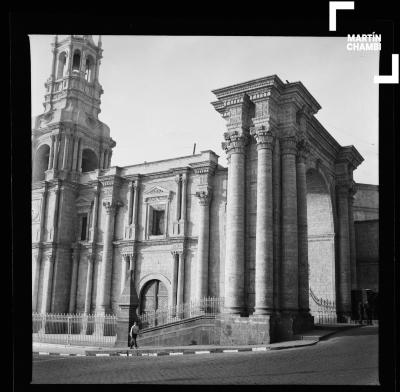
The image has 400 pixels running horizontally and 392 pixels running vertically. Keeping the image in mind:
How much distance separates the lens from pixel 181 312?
22797 mm

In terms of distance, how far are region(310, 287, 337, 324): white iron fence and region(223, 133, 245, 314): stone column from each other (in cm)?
750

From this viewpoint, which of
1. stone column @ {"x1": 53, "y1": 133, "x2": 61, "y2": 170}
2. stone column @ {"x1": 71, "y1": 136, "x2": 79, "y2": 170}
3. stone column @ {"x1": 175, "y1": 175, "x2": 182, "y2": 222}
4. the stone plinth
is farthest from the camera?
stone column @ {"x1": 71, "y1": 136, "x2": 79, "y2": 170}

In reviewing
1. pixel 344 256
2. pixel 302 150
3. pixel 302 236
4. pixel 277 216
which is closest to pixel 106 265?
pixel 344 256

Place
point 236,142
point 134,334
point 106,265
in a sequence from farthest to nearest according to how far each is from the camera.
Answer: point 106,265 < point 236,142 < point 134,334

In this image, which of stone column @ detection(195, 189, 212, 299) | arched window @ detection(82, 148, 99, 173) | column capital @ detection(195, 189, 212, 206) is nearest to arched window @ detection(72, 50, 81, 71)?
arched window @ detection(82, 148, 99, 173)

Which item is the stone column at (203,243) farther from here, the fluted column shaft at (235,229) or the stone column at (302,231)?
the fluted column shaft at (235,229)

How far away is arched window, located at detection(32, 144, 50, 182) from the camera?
32.9 meters

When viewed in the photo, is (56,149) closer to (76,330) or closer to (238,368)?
(76,330)

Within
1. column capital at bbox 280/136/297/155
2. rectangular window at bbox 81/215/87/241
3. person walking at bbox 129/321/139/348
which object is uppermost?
column capital at bbox 280/136/297/155

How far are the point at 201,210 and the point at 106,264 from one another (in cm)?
687

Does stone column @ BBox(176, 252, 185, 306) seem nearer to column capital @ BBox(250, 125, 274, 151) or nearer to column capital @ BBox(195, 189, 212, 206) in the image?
column capital @ BBox(195, 189, 212, 206)

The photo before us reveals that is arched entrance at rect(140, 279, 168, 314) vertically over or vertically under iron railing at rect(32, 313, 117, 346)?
over

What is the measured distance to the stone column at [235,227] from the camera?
1526 centimetres
